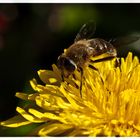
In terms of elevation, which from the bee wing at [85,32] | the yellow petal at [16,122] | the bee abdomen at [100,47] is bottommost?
the yellow petal at [16,122]

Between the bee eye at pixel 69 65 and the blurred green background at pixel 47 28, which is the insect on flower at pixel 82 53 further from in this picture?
the blurred green background at pixel 47 28

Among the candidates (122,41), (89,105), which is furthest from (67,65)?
(122,41)

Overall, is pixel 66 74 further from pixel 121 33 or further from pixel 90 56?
pixel 121 33

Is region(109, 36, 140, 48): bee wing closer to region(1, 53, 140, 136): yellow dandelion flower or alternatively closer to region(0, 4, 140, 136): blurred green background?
region(1, 53, 140, 136): yellow dandelion flower

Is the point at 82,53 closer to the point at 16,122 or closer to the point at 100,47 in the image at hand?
the point at 100,47

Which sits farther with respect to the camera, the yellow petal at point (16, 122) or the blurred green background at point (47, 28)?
the blurred green background at point (47, 28)

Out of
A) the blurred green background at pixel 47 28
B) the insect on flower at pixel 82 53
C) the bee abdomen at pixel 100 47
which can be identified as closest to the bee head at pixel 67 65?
the insect on flower at pixel 82 53

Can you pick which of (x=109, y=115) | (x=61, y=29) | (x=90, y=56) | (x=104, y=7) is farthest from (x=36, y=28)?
(x=109, y=115)
